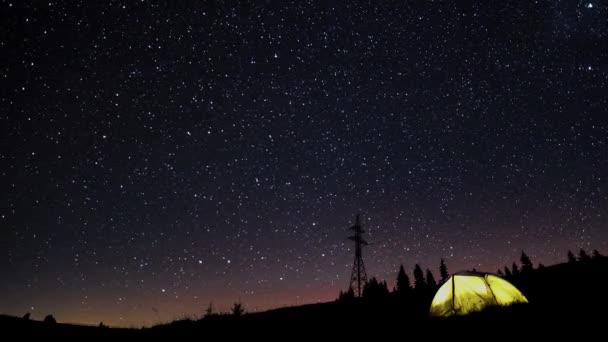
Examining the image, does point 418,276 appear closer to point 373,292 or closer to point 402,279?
point 402,279

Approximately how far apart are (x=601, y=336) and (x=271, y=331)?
8346 mm

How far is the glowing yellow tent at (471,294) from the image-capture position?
396 inches

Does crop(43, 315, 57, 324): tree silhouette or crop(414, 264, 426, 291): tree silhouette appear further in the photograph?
crop(414, 264, 426, 291): tree silhouette

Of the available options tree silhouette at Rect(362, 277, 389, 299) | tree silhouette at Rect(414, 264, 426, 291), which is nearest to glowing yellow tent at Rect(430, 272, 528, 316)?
tree silhouette at Rect(362, 277, 389, 299)

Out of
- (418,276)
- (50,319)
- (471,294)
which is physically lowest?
(50,319)

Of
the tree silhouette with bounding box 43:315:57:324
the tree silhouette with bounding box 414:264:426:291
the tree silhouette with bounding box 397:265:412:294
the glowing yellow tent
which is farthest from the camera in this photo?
the tree silhouette with bounding box 414:264:426:291

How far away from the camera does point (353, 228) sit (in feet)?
107

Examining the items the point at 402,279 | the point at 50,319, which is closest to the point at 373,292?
the point at 50,319

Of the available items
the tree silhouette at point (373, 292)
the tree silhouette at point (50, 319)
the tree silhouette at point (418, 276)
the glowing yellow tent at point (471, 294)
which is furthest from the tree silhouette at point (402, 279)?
the tree silhouette at point (50, 319)

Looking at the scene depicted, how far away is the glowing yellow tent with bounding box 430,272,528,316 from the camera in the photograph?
33.0 feet

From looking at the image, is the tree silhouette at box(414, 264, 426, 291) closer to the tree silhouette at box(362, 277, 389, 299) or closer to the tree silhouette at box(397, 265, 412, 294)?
the tree silhouette at box(397, 265, 412, 294)

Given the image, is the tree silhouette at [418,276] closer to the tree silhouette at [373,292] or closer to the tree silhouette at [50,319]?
the tree silhouette at [373,292]

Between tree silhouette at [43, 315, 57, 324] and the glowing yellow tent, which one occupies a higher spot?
the glowing yellow tent

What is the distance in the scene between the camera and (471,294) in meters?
10.3
